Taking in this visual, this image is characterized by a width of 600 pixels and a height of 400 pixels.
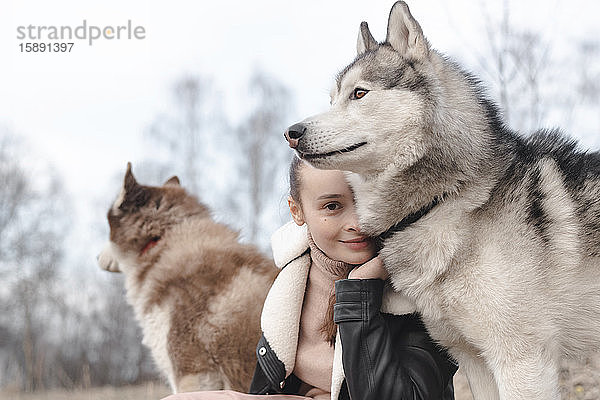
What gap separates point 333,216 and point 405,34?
0.82 m

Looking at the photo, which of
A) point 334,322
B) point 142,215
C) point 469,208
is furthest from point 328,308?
point 142,215

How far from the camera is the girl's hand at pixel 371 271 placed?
2.38m

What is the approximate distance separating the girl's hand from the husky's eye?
661 millimetres

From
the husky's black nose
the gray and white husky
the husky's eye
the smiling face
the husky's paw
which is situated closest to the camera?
the gray and white husky

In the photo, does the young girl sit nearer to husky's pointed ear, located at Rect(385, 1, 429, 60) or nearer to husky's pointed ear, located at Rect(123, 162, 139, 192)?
husky's pointed ear, located at Rect(385, 1, 429, 60)

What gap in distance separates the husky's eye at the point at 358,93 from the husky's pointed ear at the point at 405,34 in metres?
0.24

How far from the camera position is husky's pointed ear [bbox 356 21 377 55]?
2.61m

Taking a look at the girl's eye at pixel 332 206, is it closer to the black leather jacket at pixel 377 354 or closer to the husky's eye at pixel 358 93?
the black leather jacket at pixel 377 354

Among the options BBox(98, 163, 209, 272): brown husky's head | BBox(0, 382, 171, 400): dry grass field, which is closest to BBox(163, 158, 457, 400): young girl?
BBox(98, 163, 209, 272): brown husky's head

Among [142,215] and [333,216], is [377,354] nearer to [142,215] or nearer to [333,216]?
[333,216]

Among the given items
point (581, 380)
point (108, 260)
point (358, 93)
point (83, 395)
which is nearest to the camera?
point (358, 93)

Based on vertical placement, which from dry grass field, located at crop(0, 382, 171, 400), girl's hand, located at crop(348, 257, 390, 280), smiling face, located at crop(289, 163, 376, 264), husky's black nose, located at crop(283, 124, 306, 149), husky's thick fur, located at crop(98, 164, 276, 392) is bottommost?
dry grass field, located at crop(0, 382, 171, 400)

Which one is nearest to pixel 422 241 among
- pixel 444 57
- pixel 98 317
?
pixel 444 57

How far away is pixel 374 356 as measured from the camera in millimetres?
2291
